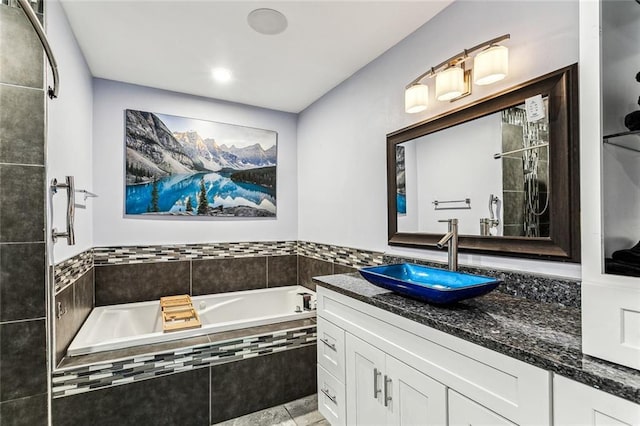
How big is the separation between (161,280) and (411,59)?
276 cm

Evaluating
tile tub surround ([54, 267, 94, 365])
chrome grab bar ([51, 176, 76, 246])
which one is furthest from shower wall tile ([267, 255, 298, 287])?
chrome grab bar ([51, 176, 76, 246])

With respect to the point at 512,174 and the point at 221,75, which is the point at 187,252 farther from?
the point at 512,174

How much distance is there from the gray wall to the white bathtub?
1.03 ft

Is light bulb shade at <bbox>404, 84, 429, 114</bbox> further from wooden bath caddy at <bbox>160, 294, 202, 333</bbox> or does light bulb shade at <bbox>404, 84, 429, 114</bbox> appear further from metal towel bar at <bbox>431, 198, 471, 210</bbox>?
wooden bath caddy at <bbox>160, 294, 202, 333</bbox>

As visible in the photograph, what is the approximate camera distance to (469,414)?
997 mm

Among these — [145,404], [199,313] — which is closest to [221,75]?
[199,313]

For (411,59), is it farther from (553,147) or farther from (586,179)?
(586,179)

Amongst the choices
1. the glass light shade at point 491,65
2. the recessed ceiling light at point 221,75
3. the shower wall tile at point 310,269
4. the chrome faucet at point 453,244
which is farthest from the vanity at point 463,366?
the recessed ceiling light at point 221,75

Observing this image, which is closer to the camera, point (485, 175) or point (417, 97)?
point (485, 175)

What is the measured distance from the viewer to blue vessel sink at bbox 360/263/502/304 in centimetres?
121

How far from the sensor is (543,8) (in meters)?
1.36

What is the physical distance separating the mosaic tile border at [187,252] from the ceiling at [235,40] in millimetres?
1498

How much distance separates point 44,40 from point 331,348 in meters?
1.91

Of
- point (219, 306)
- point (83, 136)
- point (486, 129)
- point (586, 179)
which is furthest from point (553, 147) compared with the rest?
point (83, 136)
